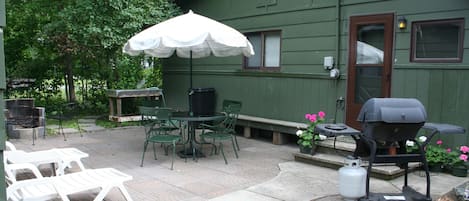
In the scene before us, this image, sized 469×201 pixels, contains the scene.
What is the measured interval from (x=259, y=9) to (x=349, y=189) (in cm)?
484

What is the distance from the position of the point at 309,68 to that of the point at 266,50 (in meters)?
1.20

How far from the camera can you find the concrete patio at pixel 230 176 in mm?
4332

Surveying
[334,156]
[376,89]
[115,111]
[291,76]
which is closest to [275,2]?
[291,76]

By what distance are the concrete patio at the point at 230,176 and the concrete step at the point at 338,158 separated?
0.09 m

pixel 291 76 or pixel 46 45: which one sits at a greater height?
pixel 46 45

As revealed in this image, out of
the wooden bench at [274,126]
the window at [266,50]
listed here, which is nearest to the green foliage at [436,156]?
the wooden bench at [274,126]

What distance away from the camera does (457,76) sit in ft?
16.7

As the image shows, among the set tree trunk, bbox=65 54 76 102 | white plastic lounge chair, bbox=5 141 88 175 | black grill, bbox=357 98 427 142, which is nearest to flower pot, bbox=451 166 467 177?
black grill, bbox=357 98 427 142

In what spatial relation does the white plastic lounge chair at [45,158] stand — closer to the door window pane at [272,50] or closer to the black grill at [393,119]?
the black grill at [393,119]

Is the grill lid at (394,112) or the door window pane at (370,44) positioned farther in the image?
the door window pane at (370,44)

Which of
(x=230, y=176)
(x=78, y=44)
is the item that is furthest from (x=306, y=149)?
(x=78, y=44)

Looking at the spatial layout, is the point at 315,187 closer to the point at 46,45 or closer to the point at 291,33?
the point at 291,33

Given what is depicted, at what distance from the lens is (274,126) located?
7262mm

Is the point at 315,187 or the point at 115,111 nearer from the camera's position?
the point at 315,187
